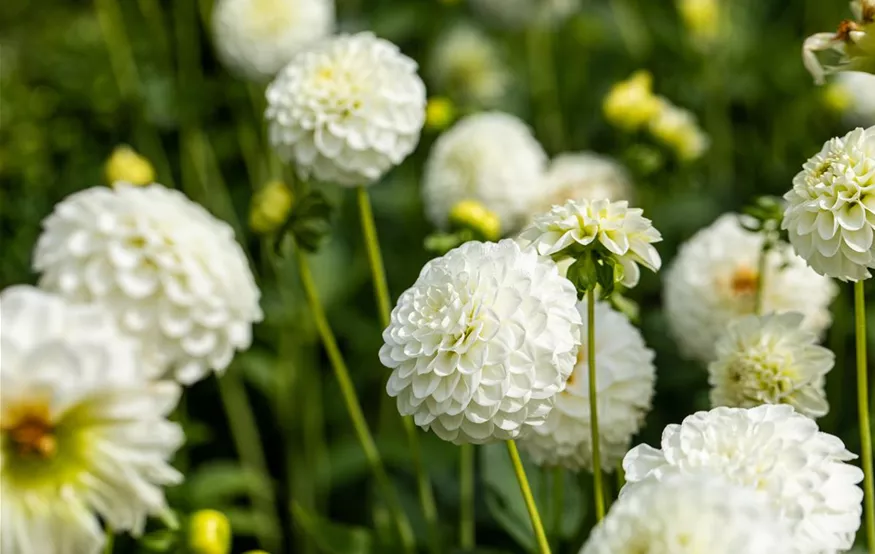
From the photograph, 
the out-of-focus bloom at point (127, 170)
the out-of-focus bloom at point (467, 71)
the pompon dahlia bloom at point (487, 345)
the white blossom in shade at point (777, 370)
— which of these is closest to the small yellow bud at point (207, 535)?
the pompon dahlia bloom at point (487, 345)

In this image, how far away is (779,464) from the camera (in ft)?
2.52

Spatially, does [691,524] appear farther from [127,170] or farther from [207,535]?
[127,170]

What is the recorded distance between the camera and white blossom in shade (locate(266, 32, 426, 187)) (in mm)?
1208

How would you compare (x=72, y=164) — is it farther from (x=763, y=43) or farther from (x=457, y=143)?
(x=763, y=43)

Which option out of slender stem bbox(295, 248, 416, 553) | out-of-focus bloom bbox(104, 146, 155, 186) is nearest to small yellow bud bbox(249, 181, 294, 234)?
slender stem bbox(295, 248, 416, 553)

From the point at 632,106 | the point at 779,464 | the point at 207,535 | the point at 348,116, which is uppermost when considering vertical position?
the point at 348,116

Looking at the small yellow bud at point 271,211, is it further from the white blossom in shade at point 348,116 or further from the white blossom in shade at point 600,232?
the white blossom in shade at point 600,232

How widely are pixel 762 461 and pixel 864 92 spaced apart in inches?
43.8

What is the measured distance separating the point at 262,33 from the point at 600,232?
3.45 feet

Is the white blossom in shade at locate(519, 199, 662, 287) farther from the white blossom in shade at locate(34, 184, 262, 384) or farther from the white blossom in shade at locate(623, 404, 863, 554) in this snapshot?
the white blossom in shade at locate(34, 184, 262, 384)

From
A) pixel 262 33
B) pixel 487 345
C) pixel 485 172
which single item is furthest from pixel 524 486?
pixel 262 33

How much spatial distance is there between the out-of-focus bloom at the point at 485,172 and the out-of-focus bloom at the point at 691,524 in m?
1.04

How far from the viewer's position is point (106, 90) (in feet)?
6.98

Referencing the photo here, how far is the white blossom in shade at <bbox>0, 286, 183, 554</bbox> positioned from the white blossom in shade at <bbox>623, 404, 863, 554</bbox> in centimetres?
37
